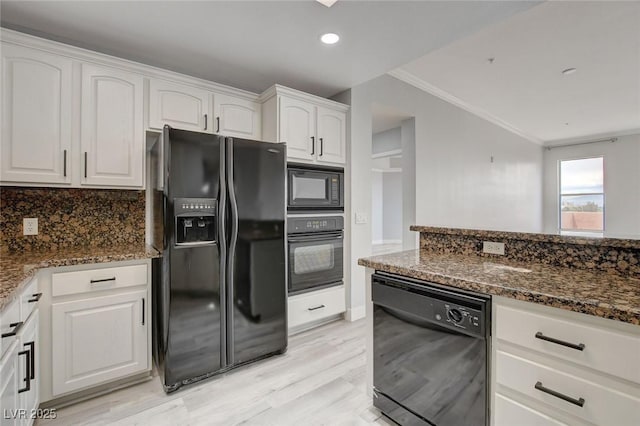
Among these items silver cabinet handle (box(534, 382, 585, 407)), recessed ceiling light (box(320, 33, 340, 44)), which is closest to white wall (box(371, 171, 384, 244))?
recessed ceiling light (box(320, 33, 340, 44))

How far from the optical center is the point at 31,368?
148 centimetres

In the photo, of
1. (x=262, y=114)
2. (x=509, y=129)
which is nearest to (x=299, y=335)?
(x=262, y=114)

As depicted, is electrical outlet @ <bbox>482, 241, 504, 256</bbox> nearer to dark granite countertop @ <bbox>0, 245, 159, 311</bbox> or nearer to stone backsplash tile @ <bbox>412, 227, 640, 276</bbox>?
stone backsplash tile @ <bbox>412, 227, 640, 276</bbox>

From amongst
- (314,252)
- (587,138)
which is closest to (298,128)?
(314,252)

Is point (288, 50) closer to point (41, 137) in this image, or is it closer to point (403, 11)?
point (403, 11)

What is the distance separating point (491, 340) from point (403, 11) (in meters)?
1.94

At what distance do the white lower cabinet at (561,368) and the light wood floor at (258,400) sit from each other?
32.1 inches

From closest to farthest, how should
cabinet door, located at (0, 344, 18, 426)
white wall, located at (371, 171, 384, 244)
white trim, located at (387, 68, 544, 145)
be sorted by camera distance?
cabinet door, located at (0, 344, 18, 426) → white trim, located at (387, 68, 544, 145) → white wall, located at (371, 171, 384, 244)

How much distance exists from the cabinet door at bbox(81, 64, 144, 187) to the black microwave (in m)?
1.21

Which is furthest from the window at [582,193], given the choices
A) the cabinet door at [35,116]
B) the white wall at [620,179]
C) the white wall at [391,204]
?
the cabinet door at [35,116]

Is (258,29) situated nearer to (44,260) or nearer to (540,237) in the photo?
(44,260)

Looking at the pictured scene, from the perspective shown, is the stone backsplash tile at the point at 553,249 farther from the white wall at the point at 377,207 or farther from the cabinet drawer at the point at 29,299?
the white wall at the point at 377,207

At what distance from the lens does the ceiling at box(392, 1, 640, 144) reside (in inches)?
102

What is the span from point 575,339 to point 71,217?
120 inches
